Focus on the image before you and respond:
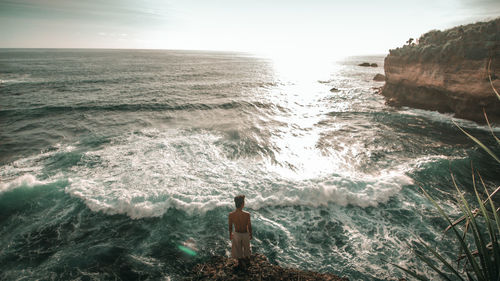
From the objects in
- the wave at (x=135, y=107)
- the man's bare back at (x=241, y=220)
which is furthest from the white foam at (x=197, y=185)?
the wave at (x=135, y=107)

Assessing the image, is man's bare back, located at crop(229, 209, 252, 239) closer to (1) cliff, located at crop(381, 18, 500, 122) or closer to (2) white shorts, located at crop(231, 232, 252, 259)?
(2) white shorts, located at crop(231, 232, 252, 259)

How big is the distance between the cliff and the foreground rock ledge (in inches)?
664

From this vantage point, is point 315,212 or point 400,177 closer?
point 315,212

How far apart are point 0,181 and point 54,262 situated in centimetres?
579

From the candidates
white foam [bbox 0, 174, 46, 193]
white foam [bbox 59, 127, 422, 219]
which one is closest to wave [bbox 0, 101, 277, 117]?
white foam [bbox 59, 127, 422, 219]

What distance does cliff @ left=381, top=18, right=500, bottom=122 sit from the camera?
13.9m

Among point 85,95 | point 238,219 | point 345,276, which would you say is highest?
point 85,95

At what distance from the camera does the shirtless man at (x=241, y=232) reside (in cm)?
481

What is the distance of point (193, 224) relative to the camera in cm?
679

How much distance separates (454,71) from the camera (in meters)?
15.3

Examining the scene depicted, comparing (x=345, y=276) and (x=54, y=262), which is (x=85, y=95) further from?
(x=345, y=276)

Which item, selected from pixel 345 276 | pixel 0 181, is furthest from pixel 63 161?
pixel 345 276

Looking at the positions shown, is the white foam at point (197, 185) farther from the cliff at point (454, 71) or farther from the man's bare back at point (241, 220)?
the cliff at point (454, 71)

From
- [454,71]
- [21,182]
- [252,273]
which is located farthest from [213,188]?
[454,71]
